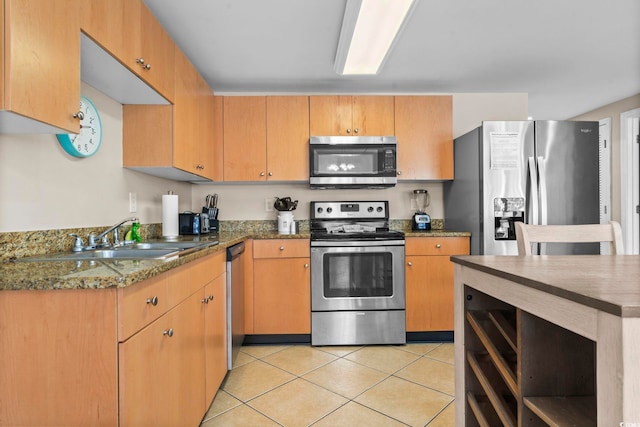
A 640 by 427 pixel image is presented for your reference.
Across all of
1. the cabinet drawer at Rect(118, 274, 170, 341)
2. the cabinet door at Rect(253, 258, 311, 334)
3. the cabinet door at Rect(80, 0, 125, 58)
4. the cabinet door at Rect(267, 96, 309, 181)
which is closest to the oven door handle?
the cabinet door at Rect(253, 258, 311, 334)

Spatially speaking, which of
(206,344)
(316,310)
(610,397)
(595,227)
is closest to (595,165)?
(595,227)

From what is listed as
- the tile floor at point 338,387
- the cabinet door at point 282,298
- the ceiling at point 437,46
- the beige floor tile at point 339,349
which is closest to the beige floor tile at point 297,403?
the tile floor at point 338,387

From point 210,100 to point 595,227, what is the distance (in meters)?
2.75

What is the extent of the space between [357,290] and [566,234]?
1534mm

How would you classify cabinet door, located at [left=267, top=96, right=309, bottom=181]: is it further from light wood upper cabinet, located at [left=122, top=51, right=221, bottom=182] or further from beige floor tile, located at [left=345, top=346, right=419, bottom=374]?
beige floor tile, located at [left=345, top=346, right=419, bottom=374]

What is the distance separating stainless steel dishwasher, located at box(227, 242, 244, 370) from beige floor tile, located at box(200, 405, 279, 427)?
40cm

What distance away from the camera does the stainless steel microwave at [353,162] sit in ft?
9.74

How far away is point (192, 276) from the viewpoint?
1.55 meters

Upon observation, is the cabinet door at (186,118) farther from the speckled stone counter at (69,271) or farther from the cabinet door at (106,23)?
the speckled stone counter at (69,271)

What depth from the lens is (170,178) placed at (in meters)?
2.80

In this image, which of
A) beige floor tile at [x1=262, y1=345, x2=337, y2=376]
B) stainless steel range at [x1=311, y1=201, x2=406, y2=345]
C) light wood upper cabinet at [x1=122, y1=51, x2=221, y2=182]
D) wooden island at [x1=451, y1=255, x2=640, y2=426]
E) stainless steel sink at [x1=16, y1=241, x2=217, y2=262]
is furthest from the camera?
stainless steel range at [x1=311, y1=201, x2=406, y2=345]

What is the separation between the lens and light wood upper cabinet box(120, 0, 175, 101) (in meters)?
1.60

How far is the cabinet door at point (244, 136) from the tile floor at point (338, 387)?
58.7 inches

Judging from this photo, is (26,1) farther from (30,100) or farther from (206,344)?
(206,344)
